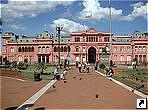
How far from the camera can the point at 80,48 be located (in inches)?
3834

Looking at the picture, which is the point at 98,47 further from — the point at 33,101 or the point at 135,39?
the point at 33,101

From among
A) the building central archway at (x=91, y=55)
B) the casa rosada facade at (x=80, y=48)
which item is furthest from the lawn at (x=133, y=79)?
the building central archway at (x=91, y=55)

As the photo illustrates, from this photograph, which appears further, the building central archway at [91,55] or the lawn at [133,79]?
the building central archway at [91,55]

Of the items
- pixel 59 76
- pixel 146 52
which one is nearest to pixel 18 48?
pixel 146 52

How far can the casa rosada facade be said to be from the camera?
9631cm

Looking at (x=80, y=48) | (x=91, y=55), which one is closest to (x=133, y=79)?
(x=80, y=48)

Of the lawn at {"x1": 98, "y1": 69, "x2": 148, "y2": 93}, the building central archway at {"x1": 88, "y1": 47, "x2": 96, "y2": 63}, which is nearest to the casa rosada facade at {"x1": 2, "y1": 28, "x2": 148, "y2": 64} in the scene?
the building central archway at {"x1": 88, "y1": 47, "x2": 96, "y2": 63}

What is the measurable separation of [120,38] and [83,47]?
12.9m

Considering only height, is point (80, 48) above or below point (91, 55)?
above

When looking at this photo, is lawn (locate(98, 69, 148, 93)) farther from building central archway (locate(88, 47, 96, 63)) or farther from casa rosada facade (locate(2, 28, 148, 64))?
building central archway (locate(88, 47, 96, 63))

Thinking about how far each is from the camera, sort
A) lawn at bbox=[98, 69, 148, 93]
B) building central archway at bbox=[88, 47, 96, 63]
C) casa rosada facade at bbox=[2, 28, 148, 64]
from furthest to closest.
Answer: building central archway at bbox=[88, 47, 96, 63]
casa rosada facade at bbox=[2, 28, 148, 64]
lawn at bbox=[98, 69, 148, 93]

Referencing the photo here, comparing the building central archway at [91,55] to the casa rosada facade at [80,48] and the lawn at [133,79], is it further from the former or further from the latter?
the lawn at [133,79]

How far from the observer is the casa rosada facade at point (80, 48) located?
96.3 m

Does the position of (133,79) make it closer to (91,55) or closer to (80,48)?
(80,48)
